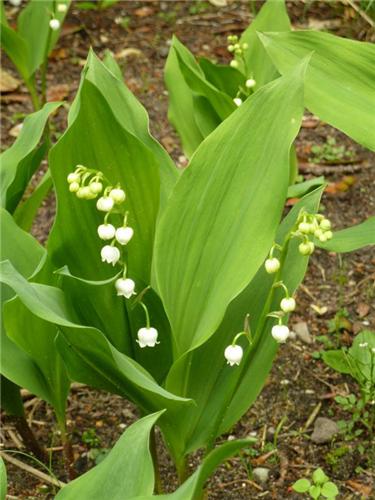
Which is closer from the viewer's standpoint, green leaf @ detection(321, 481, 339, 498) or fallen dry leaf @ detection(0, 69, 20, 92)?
green leaf @ detection(321, 481, 339, 498)

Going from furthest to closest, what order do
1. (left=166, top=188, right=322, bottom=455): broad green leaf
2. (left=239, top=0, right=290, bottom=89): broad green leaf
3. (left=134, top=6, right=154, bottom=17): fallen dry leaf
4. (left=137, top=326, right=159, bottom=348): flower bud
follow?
(left=134, top=6, right=154, bottom=17): fallen dry leaf < (left=239, top=0, right=290, bottom=89): broad green leaf < (left=166, top=188, right=322, bottom=455): broad green leaf < (left=137, top=326, right=159, bottom=348): flower bud

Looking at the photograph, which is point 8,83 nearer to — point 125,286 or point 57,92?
point 57,92

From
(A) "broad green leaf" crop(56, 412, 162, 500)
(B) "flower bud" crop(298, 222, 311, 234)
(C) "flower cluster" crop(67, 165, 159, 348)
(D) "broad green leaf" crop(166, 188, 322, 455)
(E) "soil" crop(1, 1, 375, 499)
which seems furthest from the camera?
(E) "soil" crop(1, 1, 375, 499)

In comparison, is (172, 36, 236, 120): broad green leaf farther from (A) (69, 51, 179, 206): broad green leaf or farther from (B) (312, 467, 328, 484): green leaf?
(B) (312, 467, 328, 484): green leaf

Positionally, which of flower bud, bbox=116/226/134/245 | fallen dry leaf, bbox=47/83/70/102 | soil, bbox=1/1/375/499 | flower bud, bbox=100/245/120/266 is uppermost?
flower bud, bbox=116/226/134/245

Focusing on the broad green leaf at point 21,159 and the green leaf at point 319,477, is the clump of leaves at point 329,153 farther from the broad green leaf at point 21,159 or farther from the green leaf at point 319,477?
the green leaf at point 319,477

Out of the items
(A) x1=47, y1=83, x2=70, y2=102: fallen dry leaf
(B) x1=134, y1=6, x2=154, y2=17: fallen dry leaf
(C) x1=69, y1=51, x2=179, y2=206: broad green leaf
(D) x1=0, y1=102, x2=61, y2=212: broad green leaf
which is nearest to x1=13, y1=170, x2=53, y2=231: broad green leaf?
→ (D) x1=0, y1=102, x2=61, y2=212: broad green leaf

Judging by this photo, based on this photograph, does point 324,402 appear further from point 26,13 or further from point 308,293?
point 26,13

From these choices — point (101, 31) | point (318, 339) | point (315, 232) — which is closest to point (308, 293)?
point (318, 339)

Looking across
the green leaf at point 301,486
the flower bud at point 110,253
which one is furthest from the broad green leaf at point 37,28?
the green leaf at point 301,486
